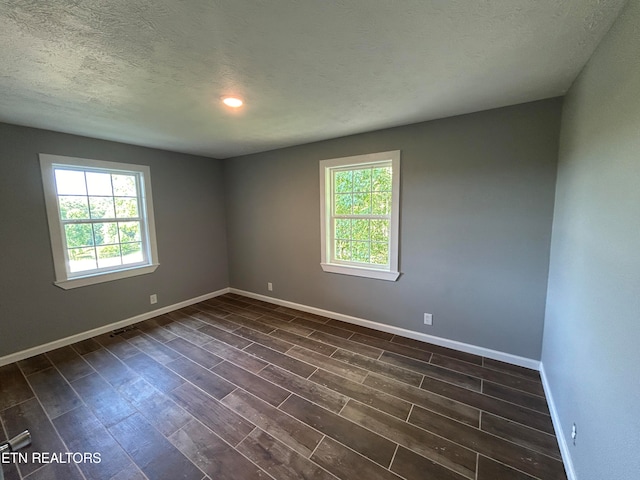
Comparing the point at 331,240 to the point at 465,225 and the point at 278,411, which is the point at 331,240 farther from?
the point at 278,411

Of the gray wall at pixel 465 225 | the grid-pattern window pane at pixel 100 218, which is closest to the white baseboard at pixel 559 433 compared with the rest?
the gray wall at pixel 465 225

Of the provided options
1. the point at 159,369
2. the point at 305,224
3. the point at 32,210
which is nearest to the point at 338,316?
the point at 305,224

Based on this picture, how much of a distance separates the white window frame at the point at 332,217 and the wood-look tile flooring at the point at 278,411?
31.1 inches

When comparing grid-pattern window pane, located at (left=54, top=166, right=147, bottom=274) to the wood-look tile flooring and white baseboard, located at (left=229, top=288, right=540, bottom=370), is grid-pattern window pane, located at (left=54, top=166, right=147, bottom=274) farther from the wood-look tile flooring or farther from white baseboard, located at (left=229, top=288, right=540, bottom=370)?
white baseboard, located at (left=229, top=288, right=540, bottom=370)

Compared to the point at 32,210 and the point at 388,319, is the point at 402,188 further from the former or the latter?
the point at 32,210

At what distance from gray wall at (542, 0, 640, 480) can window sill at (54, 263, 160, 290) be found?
4401mm

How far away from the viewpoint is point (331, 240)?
3.50m

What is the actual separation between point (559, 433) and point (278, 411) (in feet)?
6.11

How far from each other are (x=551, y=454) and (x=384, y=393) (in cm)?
103

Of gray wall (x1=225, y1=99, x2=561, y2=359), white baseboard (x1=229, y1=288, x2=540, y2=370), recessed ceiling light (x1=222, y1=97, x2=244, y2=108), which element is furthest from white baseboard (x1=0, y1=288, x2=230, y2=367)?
recessed ceiling light (x1=222, y1=97, x2=244, y2=108)

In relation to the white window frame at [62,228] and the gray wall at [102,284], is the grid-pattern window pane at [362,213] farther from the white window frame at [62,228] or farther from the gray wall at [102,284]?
the white window frame at [62,228]

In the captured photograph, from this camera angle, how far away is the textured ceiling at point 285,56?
1150 mm

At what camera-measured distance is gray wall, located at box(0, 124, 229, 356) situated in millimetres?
2564

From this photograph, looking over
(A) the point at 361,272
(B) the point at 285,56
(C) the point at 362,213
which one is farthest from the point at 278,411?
(B) the point at 285,56
